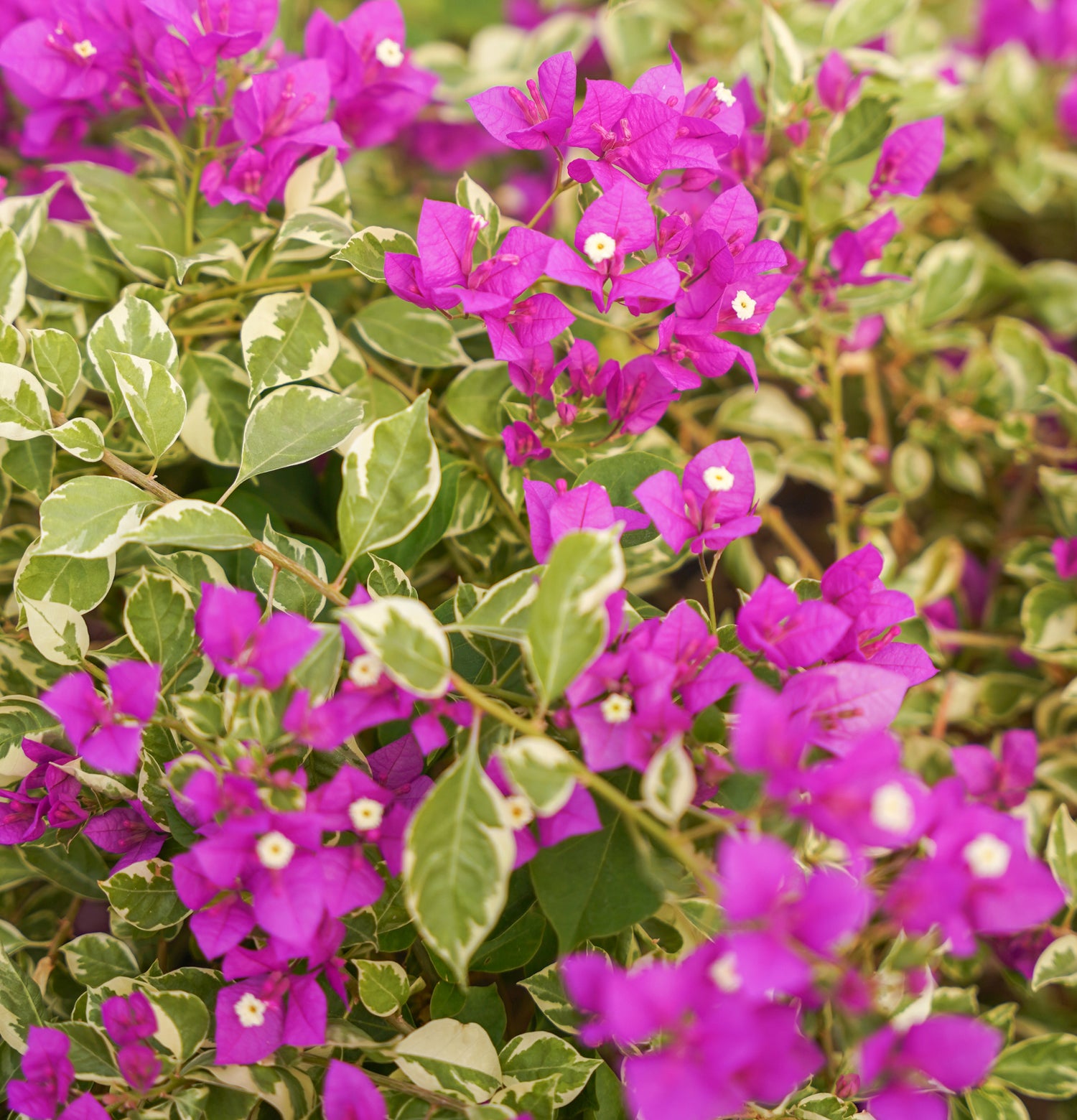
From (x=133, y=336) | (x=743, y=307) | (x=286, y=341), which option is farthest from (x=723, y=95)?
(x=133, y=336)

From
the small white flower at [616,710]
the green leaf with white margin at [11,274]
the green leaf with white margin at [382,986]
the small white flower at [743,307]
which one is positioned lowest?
the green leaf with white margin at [382,986]

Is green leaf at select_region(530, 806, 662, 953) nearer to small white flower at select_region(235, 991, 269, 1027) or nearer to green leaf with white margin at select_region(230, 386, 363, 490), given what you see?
small white flower at select_region(235, 991, 269, 1027)

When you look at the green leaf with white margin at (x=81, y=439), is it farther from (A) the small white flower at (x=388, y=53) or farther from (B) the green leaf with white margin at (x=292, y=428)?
(A) the small white flower at (x=388, y=53)

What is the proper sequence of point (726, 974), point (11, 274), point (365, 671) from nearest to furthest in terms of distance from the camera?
point (726, 974)
point (365, 671)
point (11, 274)

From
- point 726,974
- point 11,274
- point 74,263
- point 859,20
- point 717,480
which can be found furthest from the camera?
point 859,20

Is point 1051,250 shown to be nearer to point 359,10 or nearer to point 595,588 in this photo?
point 359,10

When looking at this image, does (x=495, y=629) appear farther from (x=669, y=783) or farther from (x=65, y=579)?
(x=65, y=579)

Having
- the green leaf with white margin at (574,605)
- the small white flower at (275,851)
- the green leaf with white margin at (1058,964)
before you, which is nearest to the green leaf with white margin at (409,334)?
the green leaf with white margin at (574,605)

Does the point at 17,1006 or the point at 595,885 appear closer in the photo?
the point at 595,885
